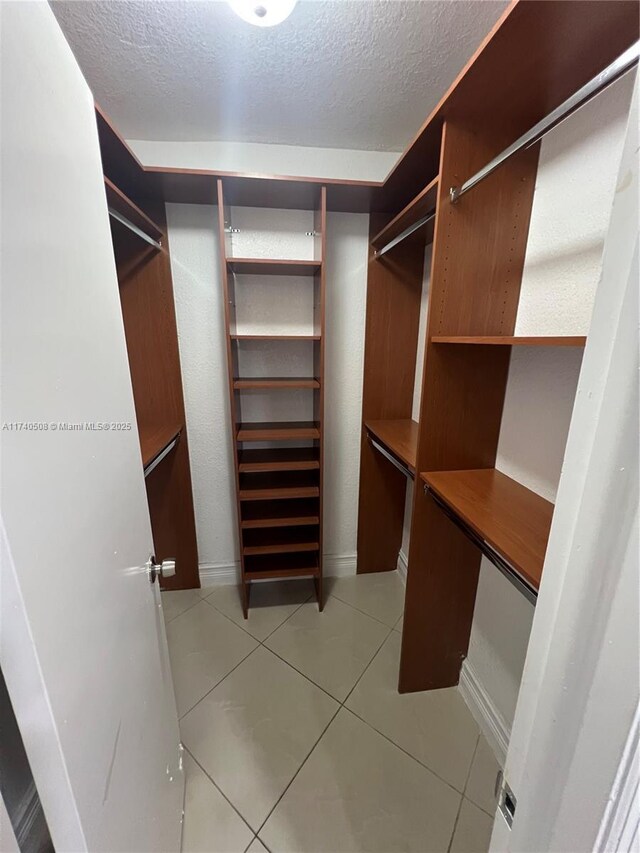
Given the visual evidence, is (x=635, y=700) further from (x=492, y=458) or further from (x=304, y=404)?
(x=304, y=404)

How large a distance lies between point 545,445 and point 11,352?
1.23 meters

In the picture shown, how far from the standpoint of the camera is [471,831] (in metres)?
1.07

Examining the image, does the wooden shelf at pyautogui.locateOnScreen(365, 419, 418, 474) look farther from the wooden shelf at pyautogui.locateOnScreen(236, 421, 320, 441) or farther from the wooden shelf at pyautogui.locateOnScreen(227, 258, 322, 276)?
the wooden shelf at pyautogui.locateOnScreen(227, 258, 322, 276)

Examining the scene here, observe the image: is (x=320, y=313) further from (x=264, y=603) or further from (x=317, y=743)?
(x=317, y=743)

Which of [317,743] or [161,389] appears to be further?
[161,389]

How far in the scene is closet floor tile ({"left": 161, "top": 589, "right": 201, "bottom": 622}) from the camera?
1920 millimetres

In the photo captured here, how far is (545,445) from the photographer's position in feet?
3.40

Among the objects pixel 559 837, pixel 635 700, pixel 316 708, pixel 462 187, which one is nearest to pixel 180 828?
pixel 316 708

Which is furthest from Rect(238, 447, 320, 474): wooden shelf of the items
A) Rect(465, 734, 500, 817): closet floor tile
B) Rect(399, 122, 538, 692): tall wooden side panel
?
Rect(465, 734, 500, 817): closet floor tile

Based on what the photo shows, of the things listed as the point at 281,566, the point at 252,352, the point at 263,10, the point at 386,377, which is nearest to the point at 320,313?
the point at 252,352

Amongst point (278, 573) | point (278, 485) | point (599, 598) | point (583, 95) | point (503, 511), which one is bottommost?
point (278, 573)

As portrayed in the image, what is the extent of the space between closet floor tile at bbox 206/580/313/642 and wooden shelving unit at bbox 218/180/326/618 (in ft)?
0.23

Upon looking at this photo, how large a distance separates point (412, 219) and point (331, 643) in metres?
2.02

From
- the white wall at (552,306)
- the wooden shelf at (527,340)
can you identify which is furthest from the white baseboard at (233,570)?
the wooden shelf at (527,340)
